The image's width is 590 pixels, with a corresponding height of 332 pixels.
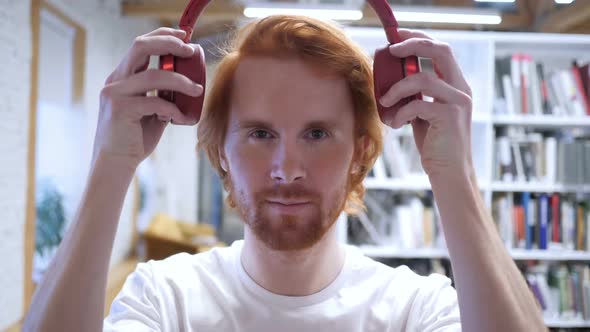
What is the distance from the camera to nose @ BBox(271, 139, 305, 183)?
1.12 meters

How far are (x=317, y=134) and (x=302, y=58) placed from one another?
0.72 feet

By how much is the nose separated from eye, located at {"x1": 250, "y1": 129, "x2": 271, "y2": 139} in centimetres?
6

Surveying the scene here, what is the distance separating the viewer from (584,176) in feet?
11.3

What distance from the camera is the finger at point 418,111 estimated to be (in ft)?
3.13

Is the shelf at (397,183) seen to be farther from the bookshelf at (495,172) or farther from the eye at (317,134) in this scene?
the eye at (317,134)

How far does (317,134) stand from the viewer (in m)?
1.20

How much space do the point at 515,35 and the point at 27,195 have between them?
3850 millimetres

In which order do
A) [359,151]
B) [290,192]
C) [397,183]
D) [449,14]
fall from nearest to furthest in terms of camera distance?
[290,192] < [359,151] < [397,183] < [449,14]

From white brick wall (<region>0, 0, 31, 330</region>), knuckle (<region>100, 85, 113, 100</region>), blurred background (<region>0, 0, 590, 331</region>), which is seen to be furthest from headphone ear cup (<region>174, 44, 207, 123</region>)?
white brick wall (<region>0, 0, 31, 330</region>)

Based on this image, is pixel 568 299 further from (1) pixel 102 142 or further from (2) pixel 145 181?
(2) pixel 145 181

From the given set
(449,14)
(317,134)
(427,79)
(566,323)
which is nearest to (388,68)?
(427,79)

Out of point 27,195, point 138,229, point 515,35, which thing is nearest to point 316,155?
point 515,35

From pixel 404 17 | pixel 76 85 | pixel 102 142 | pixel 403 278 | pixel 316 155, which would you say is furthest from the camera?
pixel 76 85

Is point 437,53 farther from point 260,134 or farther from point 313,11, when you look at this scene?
point 313,11
